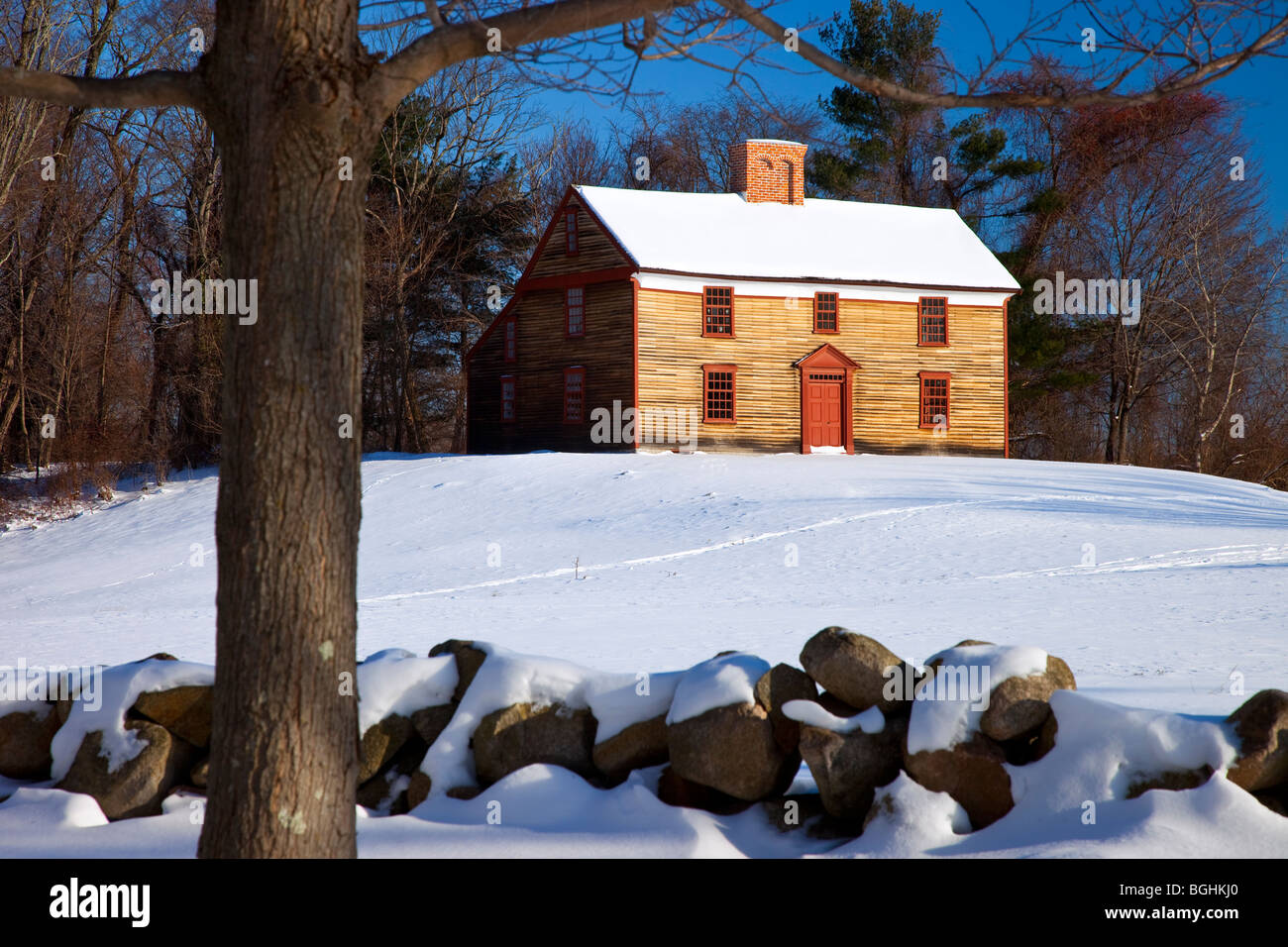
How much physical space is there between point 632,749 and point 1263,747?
2.75m

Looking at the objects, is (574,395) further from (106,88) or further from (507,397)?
(106,88)

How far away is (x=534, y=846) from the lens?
4.89 meters

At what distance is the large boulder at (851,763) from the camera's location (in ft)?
16.8

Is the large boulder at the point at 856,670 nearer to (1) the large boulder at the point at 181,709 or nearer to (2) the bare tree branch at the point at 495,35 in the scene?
(2) the bare tree branch at the point at 495,35

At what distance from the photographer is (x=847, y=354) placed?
32344mm

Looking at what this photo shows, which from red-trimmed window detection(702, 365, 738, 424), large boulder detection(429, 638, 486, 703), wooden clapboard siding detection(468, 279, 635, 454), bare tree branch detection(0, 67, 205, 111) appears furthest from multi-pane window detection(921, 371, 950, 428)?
bare tree branch detection(0, 67, 205, 111)

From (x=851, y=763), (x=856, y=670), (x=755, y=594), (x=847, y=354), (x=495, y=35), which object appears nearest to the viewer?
(x=495, y=35)

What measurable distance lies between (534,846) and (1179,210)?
139 feet

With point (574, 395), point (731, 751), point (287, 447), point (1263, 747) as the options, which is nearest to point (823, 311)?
point (574, 395)

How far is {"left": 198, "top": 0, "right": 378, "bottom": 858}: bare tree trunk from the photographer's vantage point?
386 cm

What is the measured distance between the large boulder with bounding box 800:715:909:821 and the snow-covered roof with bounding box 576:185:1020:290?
995 inches

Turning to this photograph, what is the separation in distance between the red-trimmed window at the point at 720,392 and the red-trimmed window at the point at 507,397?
610 cm

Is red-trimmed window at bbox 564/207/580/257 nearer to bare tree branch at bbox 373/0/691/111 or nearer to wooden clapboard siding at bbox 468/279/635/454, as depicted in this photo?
wooden clapboard siding at bbox 468/279/635/454

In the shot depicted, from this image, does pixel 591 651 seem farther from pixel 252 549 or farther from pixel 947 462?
pixel 947 462
